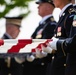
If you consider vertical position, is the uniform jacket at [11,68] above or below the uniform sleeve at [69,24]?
below

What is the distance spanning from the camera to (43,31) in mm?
6645

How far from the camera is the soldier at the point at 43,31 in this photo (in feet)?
21.4

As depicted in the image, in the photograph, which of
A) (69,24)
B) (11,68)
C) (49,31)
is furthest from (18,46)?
(11,68)

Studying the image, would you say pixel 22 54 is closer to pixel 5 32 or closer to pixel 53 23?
pixel 53 23

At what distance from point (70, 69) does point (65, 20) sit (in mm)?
771

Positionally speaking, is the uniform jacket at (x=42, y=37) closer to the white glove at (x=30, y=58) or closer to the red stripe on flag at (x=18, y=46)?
the white glove at (x=30, y=58)

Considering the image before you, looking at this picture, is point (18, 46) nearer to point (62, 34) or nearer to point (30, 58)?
point (30, 58)

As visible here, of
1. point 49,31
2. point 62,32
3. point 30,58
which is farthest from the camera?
point 49,31

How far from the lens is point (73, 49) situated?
4.39m

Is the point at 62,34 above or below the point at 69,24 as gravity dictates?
below

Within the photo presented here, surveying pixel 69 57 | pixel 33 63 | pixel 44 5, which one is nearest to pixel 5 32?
pixel 44 5

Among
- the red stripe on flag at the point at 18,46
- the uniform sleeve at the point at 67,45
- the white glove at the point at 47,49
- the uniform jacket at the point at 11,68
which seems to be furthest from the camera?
the uniform jacket at the point at 11,68

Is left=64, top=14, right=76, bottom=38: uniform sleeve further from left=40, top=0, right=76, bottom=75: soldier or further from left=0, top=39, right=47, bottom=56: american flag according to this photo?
left=0, top=39, right=47, bottom=56: american flag

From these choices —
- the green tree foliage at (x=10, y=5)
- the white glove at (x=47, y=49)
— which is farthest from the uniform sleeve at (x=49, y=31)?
the white glove at (x=47, y=49)
